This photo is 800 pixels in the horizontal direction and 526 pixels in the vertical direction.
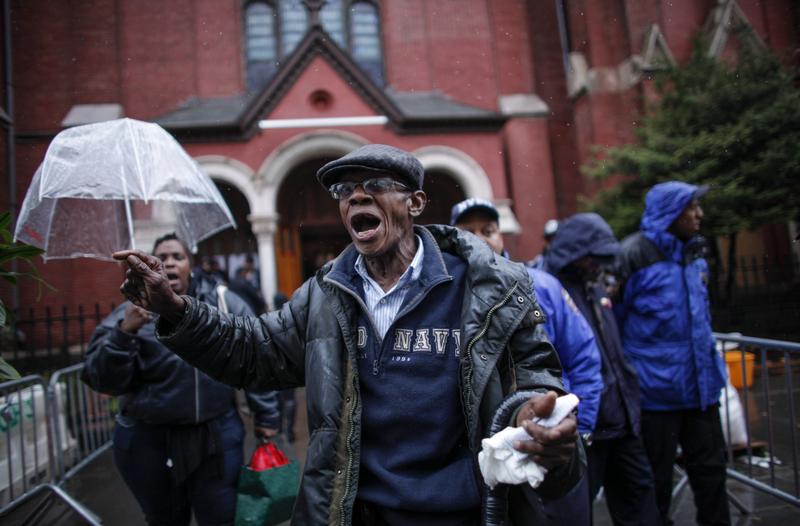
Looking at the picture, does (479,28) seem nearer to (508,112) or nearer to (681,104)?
(508,112)

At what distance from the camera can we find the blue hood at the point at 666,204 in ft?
11.5

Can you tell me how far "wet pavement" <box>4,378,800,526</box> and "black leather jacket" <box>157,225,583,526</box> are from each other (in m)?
2.71

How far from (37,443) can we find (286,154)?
8300 mm

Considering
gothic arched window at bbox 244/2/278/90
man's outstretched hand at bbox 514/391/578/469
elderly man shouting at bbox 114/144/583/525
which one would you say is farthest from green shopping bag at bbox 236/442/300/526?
gothic arched window at bbox 244/2/278/90

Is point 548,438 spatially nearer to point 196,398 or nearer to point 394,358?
point 394,358

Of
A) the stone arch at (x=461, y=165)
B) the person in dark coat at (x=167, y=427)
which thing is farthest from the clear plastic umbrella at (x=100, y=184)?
the stone arch at (x=461, y=165)

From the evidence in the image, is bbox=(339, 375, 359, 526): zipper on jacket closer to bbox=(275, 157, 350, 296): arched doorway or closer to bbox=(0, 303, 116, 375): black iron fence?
bbox=(0, 303, 116, 375): black iron fence

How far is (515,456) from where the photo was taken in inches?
53.0

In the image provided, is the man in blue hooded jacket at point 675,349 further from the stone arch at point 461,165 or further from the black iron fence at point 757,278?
the stone arch at point 461,165

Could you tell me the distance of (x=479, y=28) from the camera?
41.9ft

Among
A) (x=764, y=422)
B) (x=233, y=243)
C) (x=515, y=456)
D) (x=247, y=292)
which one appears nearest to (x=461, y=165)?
(x=233, y=243)

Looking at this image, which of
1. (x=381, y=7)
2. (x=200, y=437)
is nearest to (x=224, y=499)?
(x=200, y=437)

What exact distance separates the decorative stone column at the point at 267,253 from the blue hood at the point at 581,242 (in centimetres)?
909

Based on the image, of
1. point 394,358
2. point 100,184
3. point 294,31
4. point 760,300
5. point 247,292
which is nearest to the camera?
point 394,358
